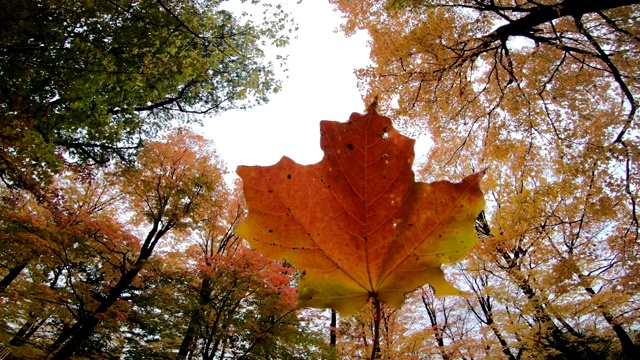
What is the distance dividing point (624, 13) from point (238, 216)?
40.6 feet

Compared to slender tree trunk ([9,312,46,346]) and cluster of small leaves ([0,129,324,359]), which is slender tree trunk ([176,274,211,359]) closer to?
cluster of small leaves ([0,129,324,359])

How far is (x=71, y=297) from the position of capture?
24.1 ft

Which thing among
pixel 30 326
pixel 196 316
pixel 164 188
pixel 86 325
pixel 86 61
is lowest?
pixel 86 325

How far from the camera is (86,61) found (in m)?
4.92

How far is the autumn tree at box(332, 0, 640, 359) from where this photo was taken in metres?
5.66

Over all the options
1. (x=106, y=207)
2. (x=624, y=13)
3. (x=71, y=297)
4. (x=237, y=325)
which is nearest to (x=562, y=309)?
(x=624, y=13)

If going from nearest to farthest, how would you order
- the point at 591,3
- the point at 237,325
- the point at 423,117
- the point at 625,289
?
1. the point at 591,3
2. the point at 625,289
3. the point at 237,325
4. the point at 423,117

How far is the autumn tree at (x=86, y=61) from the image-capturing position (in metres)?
4.48

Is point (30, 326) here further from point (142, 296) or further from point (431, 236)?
point (431, 236)

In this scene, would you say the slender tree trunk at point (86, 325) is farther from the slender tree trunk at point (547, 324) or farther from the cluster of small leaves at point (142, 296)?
the slender tree trunk at point (547, 324)

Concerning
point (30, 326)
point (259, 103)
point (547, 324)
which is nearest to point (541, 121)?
point (547, 324)

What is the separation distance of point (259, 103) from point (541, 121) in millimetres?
→ 6715

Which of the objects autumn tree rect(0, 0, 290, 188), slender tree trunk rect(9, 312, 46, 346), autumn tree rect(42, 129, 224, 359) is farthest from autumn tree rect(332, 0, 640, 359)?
slender tree trunk rect(9, 312, 46, 346)

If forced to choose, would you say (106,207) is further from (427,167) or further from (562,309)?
(562,309)
